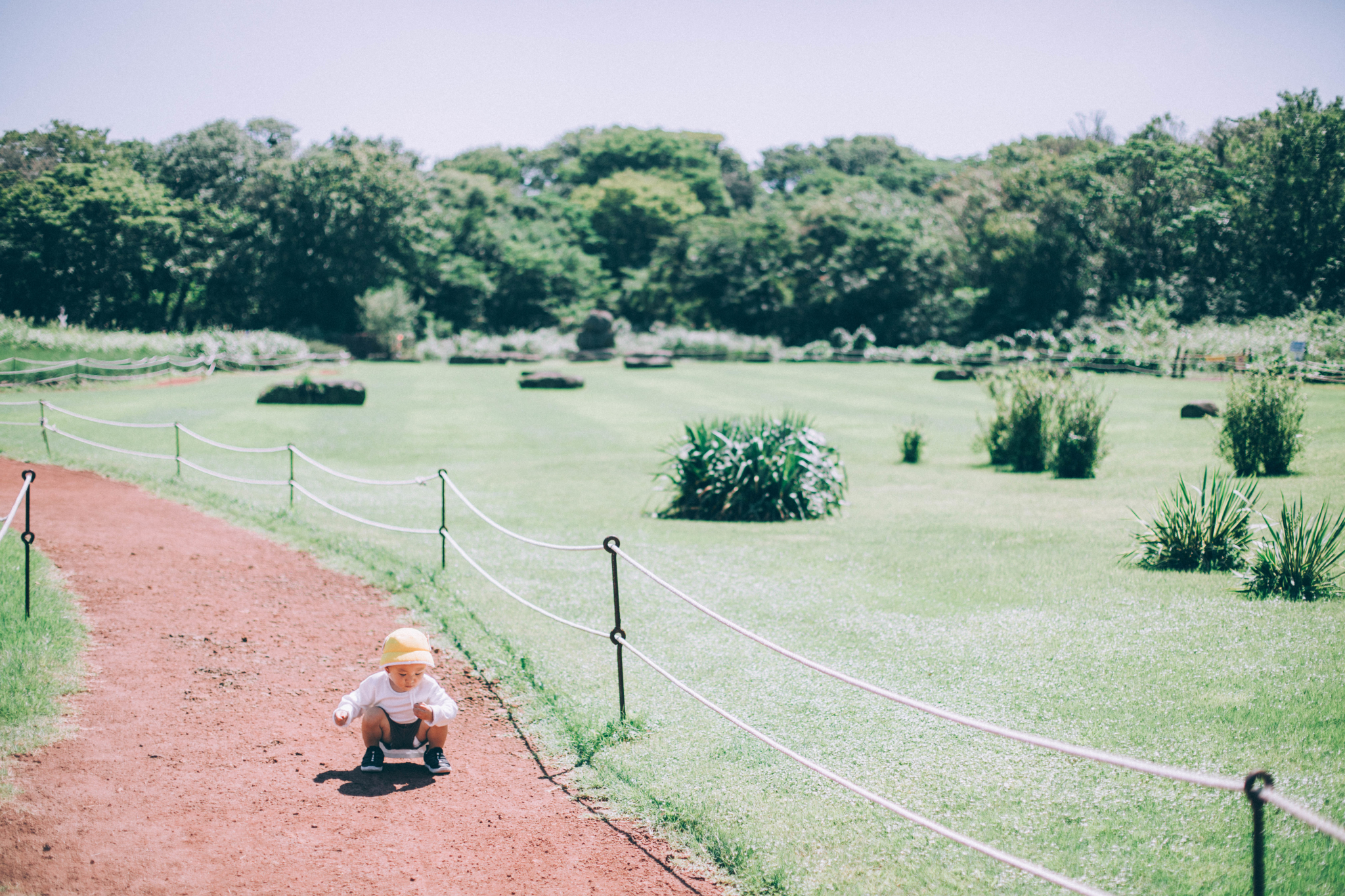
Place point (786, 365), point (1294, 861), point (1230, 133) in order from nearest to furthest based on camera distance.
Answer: point (1294, 861)
point (786, 365)
point (1230, 133)

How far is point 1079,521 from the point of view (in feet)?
42.2

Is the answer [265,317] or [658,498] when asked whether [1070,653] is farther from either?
[265,317]

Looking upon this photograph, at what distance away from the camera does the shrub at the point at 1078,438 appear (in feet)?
55.6

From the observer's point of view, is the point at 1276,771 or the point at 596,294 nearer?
the point at 1276,771

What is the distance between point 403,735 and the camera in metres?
5.71

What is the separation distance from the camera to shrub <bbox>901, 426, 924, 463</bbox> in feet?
65.0

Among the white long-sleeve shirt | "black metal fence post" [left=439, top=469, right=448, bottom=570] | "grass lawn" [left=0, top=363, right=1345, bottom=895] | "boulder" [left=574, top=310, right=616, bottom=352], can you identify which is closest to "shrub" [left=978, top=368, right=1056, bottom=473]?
"grass lawn" [left=0, top=363, right=1345, bottom=895]

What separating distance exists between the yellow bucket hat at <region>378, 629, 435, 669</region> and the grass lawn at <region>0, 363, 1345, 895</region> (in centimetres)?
113

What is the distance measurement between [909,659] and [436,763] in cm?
368

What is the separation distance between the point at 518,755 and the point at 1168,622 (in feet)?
18.1

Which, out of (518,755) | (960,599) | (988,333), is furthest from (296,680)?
(988,333)

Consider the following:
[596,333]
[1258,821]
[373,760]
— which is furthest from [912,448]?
[596,333]

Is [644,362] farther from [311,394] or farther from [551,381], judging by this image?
[311,394]

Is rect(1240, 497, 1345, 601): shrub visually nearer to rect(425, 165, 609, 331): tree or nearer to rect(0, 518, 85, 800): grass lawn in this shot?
rect(0, 518, 85, 800): grass lawn
